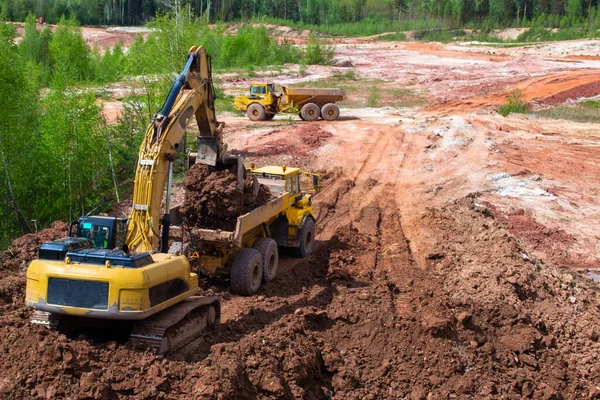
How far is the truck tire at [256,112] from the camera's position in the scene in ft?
116

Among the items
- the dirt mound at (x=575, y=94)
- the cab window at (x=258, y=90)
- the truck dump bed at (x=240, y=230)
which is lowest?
the truck dump bed at (x=240, y=230)

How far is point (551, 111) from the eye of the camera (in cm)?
3688

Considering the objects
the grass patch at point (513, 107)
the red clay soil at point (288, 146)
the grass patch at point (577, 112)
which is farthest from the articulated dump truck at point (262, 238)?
the grass patch at point (577, 112)

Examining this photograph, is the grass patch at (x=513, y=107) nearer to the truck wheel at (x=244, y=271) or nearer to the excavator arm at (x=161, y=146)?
the truck wheel at (x=244, y=271)

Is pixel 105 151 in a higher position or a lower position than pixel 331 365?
higher

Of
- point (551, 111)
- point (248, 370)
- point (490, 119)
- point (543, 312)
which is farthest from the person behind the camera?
point (551, 111)

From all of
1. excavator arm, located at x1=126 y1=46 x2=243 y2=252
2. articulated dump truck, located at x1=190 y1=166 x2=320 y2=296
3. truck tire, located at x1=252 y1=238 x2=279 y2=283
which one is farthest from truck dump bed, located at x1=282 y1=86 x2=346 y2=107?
excavator arm, located at x1=126 y1=46 x2=243 y2=252

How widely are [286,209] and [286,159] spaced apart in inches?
448

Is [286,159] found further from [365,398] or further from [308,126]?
[365,398]

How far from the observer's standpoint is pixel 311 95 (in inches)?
1407

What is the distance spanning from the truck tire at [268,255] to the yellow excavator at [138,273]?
2776mm

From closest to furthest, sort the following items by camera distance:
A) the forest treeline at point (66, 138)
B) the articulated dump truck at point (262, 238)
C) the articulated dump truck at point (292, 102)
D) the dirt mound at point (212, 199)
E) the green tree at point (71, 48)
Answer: the articulated dump truck at point (262, 238) → the dirt mound at point (212, 199) → the forest treeline at point (66, 138) → the articulated dump truck at point (292, 102) → the green tree at point (71, 48)

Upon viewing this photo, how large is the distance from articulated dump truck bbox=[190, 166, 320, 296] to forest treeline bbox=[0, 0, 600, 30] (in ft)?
236

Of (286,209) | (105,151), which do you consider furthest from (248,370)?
(105,151)
